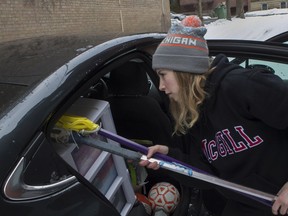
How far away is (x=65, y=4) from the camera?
39.3ft

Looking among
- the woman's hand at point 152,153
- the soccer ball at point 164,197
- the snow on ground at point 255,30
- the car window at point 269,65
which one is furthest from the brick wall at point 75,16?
the woman's hand at point 152,153

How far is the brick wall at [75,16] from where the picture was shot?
9914 millimetres

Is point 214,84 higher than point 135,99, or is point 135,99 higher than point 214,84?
point 214,84

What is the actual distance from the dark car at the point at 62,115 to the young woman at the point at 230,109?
0.28 meters

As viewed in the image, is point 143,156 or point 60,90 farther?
point 143,156

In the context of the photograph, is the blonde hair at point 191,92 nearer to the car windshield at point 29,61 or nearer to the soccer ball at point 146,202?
the car windshield at point 29,61

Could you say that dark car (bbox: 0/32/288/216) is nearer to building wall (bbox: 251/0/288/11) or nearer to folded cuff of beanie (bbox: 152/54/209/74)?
folded cuff of beanie (bbox: 152/54/209/74)

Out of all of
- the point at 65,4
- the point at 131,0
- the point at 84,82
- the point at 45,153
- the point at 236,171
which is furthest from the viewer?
the point at 131,0

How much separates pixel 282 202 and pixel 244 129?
0.30 m

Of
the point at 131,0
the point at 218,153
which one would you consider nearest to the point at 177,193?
the point at 218,153

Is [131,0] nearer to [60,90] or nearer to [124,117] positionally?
[124,117]

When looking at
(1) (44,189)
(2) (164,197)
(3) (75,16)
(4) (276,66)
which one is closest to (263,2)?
(3) (75,16)

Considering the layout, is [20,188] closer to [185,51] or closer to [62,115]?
[62,115]

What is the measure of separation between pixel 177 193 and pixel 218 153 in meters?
0.74
